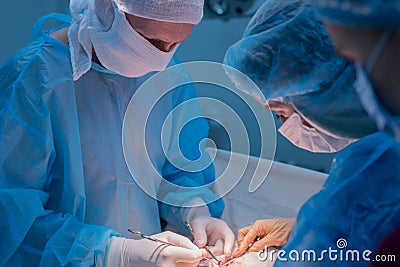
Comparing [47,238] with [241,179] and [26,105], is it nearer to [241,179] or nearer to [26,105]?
[26,105]

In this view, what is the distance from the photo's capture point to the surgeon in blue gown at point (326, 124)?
86 centimetres

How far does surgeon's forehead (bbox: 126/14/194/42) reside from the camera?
4.69 ft

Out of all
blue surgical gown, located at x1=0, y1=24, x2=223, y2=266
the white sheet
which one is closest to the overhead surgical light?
the white sheet

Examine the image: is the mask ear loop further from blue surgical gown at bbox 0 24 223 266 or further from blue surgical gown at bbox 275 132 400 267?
blue surgical gown at bbox 0 24 223 266

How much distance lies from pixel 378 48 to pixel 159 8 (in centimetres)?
83

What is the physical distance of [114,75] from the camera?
5.38 feet

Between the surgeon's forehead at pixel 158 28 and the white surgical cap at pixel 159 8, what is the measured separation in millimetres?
37

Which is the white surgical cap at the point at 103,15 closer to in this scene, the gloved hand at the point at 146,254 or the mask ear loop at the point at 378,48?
the gloved hand at the point at 146,254

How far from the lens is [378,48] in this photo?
65 centimetres

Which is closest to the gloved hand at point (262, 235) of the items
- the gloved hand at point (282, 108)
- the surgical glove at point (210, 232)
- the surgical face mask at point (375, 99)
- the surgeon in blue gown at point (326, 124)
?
the surgical glove at point (210, 232)

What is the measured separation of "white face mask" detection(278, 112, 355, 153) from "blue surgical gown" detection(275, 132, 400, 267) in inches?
8.5

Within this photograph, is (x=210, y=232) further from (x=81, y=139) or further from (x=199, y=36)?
(x=199, y=36)

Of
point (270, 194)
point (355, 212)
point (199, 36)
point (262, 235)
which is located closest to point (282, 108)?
point (355, 212)

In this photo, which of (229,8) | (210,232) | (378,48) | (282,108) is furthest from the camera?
(229,8)
